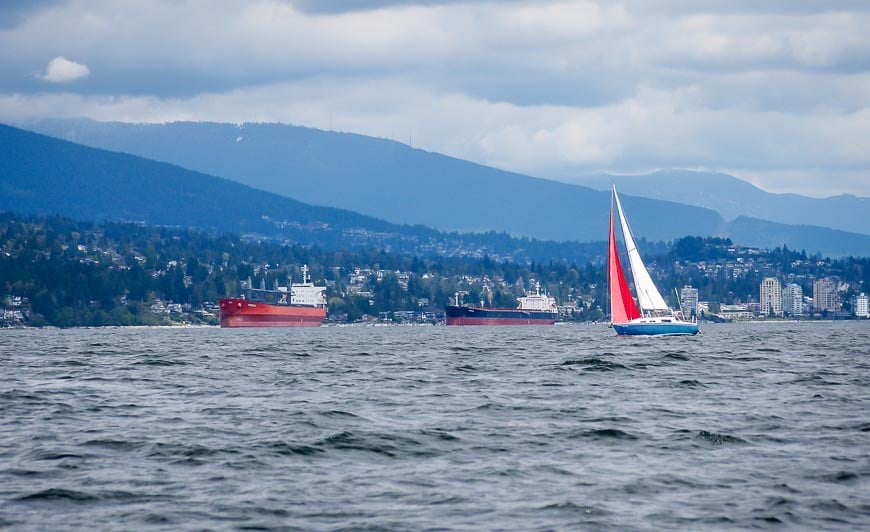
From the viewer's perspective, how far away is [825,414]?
33.9 meters

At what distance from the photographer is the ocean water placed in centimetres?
2117

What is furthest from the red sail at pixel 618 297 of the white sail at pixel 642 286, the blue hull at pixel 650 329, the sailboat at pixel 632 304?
the white sail at pixel 642 286

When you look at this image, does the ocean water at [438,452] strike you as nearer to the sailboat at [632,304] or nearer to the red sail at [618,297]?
the sailboat at [632,304]

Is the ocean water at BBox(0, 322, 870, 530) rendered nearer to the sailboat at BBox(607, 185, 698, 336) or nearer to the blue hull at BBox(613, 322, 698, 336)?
the blue hull at BBox(613, 322, 698, 336)

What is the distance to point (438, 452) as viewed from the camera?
2700 centimetres

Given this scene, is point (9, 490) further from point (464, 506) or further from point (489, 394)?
point (489, 394)

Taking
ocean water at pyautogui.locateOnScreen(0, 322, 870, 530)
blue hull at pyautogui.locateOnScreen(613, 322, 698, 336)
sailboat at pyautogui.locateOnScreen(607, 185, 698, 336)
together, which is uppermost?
sailboat at pyautogui.locateOnScreen(607, 185, 698, 336)

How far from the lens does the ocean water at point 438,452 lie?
2117 centimetres

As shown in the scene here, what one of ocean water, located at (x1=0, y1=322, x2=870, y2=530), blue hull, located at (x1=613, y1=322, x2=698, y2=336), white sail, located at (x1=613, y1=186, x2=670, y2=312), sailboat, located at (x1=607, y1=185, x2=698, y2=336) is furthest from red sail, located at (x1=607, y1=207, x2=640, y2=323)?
ocean water, located at (x1=0, y1=322, x2=870, y2=530)

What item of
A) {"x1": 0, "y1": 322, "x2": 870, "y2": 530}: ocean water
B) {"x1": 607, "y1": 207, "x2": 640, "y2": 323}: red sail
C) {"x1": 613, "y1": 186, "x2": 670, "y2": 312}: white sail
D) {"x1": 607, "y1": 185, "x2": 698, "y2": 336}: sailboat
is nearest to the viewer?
{"x1": 0, "y1": 322, "x2": 870, "y2": 530}: ocean water

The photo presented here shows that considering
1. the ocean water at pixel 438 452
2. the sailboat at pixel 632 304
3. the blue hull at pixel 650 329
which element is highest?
the sailboat at pixel 632 304

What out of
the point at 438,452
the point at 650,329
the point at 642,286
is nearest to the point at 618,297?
the point at 650,329

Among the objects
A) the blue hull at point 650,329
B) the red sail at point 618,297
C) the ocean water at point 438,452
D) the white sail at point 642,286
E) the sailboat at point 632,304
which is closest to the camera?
the ocean water at point 438,452

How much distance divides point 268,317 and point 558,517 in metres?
181
